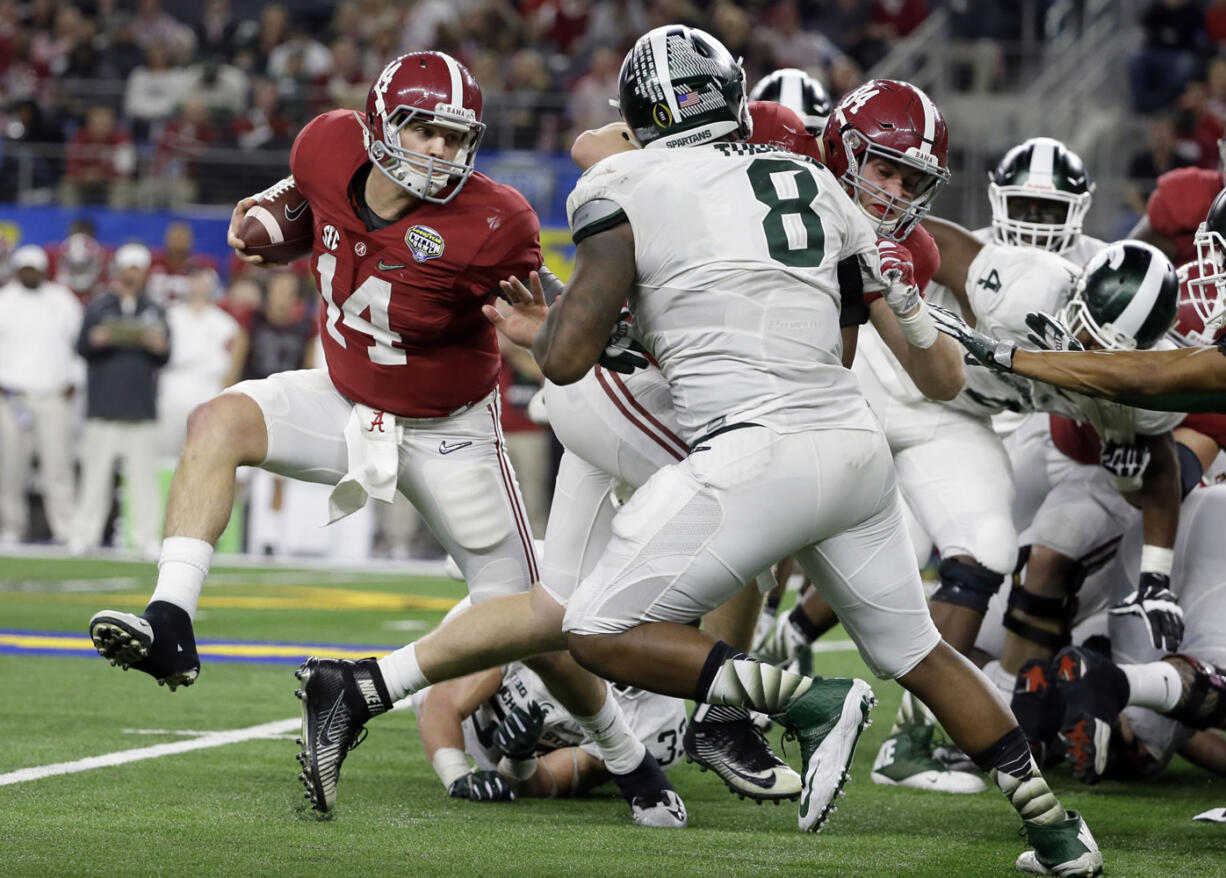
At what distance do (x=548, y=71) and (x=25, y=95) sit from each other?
14.9 feet

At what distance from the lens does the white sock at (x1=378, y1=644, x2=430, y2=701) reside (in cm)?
423

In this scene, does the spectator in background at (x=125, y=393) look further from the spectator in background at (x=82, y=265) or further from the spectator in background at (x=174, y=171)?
the spectator in background at (x=174, y=171)

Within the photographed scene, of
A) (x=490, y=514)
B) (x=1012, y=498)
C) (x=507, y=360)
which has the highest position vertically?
(x=490, y=514)

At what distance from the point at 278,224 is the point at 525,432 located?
767 cm

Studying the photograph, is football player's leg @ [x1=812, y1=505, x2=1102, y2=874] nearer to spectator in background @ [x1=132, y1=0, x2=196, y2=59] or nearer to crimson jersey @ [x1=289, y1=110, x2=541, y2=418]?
crimson jersey @ [x1=289, y1=110, x2=541, y2=418]

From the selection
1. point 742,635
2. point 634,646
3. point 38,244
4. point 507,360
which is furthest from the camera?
point 38,244

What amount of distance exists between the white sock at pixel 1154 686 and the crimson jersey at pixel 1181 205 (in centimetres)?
261

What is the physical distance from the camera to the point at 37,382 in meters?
12.9

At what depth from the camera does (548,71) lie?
16094 mm

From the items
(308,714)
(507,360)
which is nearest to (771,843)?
(308,714)

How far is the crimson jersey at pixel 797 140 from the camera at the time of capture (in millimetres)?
4578

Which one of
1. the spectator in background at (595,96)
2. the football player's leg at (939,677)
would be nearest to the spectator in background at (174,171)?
the spectator in background at (595,96)

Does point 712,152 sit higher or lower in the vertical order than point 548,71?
higher

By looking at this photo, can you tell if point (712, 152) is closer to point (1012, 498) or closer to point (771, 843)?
point (771, 843)
